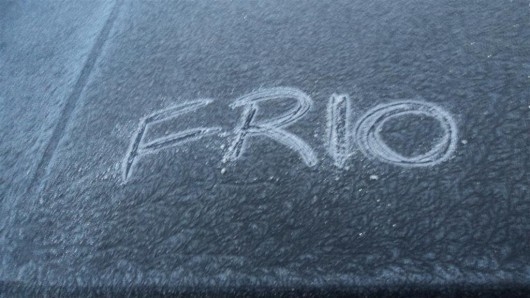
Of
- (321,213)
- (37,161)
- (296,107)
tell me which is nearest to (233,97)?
(296,107)

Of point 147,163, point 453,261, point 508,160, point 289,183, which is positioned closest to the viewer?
point 453,261

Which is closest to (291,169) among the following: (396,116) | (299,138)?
(299,138)

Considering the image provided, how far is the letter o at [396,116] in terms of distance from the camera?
1.13 metres

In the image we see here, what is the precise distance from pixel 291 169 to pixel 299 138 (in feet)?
0.38

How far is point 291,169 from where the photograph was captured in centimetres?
121

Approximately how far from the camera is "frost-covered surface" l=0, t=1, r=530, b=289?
1000 millimetres

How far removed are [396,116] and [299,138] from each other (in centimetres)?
28

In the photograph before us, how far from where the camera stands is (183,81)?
1.66 metres

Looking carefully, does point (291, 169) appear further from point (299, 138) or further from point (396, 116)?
point (396, 116)

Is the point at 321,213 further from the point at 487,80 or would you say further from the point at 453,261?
the point at 487,80

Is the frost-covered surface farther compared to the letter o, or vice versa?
the letter o

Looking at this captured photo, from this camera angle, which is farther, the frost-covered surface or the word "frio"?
the word "frio"

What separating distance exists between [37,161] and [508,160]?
153 centimetres

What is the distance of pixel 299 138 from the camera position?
4.21ft
